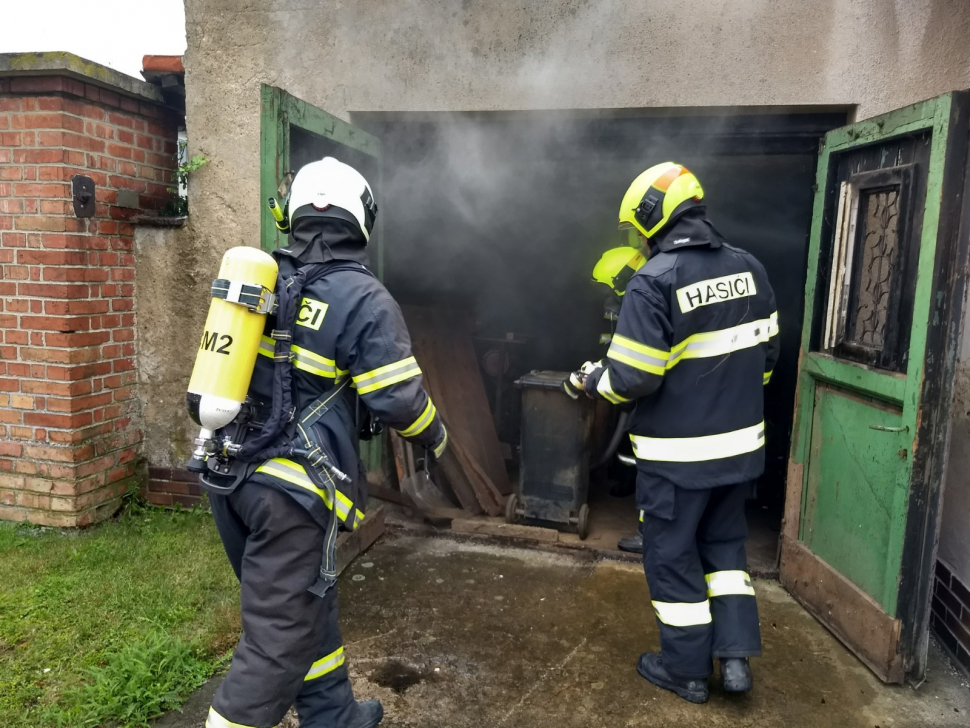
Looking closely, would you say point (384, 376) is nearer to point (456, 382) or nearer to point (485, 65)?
point (485, 65)

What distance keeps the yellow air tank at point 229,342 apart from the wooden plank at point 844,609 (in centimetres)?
282

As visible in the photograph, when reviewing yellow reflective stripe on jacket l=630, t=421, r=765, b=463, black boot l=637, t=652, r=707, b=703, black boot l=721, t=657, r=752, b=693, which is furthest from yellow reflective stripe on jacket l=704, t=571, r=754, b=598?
yellow reflective stripe on jacket l=630, t=421, r=765, b=463

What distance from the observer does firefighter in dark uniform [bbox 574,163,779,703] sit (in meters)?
2.75

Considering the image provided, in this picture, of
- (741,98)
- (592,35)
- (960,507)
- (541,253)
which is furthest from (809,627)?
(541,253)

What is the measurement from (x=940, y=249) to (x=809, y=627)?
6.32 feet

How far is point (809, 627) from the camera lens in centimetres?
347

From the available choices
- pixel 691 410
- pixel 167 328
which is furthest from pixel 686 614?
pixel 167 328

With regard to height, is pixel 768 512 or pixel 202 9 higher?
pixel 202 9

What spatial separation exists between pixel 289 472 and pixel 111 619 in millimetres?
1737

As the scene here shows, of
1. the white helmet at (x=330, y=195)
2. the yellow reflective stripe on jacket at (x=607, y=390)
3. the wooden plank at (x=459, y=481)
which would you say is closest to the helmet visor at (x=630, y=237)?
the yellow reflective stripe on jacket at (x=607, y=390)

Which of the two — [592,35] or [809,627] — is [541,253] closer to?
[592,35]

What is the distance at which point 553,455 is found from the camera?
4.67 metres

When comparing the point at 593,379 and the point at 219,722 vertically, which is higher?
the point at 593,379

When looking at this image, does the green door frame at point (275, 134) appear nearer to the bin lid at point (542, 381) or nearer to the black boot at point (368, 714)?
the bin lid at point (542, 381)
